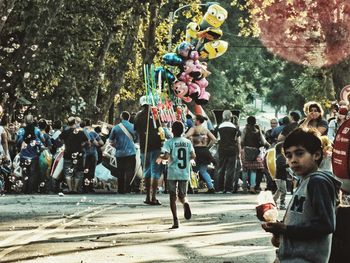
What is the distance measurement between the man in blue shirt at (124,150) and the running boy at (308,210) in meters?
18.7

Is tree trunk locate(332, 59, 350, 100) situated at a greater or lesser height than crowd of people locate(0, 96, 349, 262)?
greater

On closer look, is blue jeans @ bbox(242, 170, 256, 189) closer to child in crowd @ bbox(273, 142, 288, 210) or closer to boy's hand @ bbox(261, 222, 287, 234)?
child in crowd @ bbox(273, 142, 288, 210)

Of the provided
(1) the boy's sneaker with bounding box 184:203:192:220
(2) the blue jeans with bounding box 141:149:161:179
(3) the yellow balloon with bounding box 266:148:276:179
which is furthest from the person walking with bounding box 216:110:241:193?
(1) the boy's sneaker with bounding box 184:203:192:220

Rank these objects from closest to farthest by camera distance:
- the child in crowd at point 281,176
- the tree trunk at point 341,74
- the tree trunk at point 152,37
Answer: the child in crowd at point 281,176 < the tree trunk at point 152,37 < the tree trunk at point 341,74

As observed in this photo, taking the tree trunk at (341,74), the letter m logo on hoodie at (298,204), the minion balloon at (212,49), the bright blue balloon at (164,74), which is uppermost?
Answer: the tree trunk at (341,74)

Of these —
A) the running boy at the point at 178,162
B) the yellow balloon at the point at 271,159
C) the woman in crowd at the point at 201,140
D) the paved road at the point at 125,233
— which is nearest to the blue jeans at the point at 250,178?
the woman in crowd at the point at 201,140

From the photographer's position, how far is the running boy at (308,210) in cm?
636

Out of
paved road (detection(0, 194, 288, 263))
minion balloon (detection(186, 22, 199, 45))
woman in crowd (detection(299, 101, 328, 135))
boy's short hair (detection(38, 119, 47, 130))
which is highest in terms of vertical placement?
minion balloon (detection(186, 22, 199, 45))

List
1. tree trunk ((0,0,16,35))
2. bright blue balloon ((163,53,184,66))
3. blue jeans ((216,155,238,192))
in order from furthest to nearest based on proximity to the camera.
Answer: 1. blue jeans ((216,155,238,192))
2. bright blue balloon ((163,53,184,66))
3. tree trunk ((0,0,16,35))

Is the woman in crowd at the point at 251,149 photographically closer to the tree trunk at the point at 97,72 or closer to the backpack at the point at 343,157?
the tree trunk at the point at 97,72

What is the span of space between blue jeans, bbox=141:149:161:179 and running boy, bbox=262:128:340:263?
13296 mm

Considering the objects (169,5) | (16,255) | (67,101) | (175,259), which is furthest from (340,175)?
(169,5)

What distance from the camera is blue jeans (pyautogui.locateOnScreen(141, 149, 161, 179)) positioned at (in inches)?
780

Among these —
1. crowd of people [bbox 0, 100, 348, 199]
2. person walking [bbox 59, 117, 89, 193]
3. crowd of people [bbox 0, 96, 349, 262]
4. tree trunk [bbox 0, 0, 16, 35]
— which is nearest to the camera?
tree trunk [bbox 0, 0, 16, 35]
